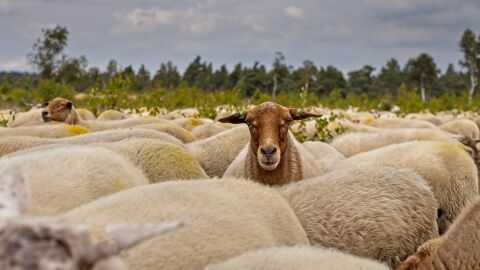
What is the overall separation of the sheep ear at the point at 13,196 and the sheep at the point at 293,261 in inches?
45.6

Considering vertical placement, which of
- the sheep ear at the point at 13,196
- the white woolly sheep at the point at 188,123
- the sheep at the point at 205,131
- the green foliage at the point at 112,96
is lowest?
the sheep at the point at 205,131

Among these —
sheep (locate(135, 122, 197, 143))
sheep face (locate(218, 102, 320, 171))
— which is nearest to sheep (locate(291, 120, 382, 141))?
sheep (locate(135, 122, 197, 143))

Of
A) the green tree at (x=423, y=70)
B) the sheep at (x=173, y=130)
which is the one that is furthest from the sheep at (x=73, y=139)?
the green tree at (x=423, y=70)

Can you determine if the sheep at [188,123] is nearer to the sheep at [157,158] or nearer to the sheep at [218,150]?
the sheep at [218,150]

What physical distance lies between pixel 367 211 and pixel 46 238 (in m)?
3.64

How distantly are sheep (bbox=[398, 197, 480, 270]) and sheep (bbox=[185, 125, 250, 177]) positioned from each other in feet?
14.1

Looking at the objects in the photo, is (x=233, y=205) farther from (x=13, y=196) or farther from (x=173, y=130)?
(x=173, y=130)

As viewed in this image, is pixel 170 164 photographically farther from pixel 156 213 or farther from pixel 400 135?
pixel 400 135

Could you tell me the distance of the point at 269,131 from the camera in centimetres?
630

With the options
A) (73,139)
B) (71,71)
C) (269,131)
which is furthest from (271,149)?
(71,71)

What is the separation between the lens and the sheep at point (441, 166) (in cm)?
684

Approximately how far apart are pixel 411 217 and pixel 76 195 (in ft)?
9.38

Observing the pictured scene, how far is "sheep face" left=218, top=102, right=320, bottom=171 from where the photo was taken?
6.19 m

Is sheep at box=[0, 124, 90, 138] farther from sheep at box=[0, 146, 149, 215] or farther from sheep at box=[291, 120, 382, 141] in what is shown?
sheep at box=[291, 120, 382, 141]
